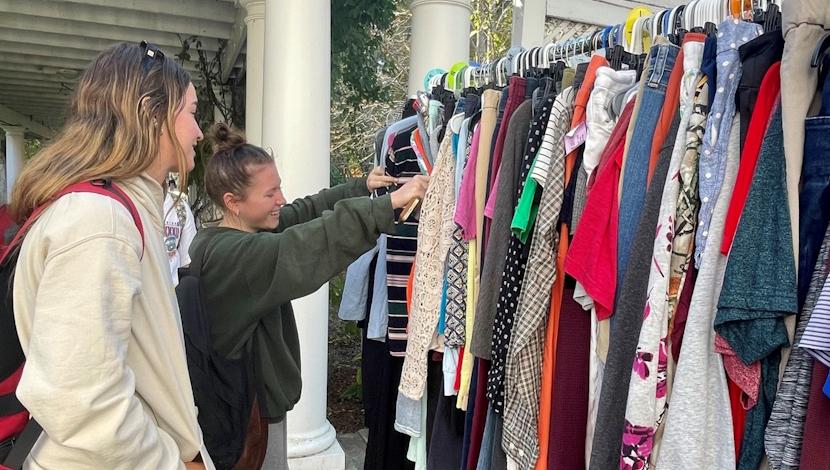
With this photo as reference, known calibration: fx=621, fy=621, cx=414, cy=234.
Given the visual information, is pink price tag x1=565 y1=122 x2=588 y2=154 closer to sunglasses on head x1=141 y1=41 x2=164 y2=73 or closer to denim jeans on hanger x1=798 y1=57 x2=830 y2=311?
denim jeans on hanger x1=798 y1=57 x2=830 y2=311

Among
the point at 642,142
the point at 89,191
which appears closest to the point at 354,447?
the point at 642,142

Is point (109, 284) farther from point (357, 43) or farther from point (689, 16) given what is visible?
point (357, 43)

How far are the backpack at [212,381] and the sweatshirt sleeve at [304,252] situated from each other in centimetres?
11

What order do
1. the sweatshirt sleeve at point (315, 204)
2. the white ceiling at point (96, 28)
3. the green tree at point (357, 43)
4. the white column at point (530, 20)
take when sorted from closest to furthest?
the sweatshirt sleeve at point (315, 204)
the white column at point (530, 20)
the green tree at point (357, 43)
the white ceiling at point (96, 28)

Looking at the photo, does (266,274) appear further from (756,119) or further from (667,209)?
(756,119)

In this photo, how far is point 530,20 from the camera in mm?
3029

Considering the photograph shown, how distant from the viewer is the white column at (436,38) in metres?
3.72

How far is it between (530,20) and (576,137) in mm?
Answer: 1646

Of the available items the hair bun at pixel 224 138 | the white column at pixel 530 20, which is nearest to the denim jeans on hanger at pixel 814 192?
the hair bun at pixel 224 138

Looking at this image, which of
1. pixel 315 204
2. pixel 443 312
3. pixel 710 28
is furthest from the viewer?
pixel 315 204

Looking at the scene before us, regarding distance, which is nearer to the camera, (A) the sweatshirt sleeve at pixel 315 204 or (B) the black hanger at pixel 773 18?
(B) the black hanger at pixel 773 18

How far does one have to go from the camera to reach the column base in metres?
3.40

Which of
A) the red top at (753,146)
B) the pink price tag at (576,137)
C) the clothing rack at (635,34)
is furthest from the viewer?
the pink price tag at (576,137)

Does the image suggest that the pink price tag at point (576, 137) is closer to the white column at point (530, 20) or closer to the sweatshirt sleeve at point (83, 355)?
the sweatshirt sleeve at point (83, 355)
